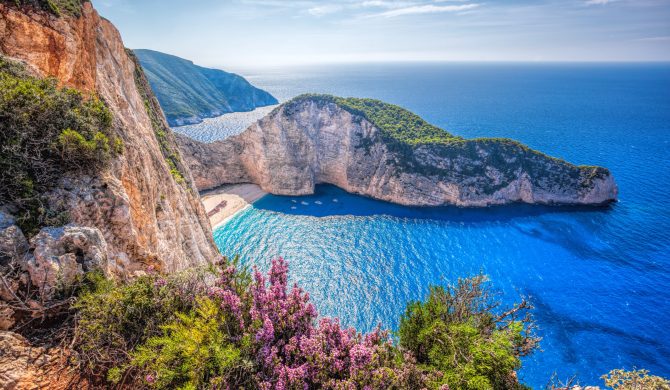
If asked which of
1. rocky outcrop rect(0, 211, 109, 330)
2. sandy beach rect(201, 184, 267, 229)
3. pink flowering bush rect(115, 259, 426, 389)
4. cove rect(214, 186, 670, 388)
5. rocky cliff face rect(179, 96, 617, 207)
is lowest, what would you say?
cove rect(214, 186, 670, 388)

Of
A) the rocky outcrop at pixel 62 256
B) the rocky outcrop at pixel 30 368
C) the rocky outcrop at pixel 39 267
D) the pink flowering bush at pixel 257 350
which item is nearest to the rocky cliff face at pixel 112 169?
the rocky outcrop at pixel 62 256

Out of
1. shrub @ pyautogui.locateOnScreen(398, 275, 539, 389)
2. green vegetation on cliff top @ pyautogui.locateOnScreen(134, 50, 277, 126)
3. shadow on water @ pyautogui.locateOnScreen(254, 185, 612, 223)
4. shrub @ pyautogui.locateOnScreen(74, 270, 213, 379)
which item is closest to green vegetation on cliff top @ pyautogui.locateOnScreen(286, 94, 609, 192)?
shadow on water @ pyautogui.locateOnScreen(254, 185, 612, 223)

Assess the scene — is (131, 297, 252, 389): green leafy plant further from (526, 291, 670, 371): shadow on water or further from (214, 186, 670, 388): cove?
(526, 291, 670, 371): shadow on water

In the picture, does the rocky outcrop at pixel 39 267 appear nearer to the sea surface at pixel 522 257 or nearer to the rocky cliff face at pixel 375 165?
the sea surface at pixel 522 257

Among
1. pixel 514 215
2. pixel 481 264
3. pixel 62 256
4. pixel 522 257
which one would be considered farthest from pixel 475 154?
pixel 62 256

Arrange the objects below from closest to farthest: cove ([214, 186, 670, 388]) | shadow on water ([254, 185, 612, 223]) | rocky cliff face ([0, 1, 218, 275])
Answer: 1. rocky cliff face ([0, 1, 218, 275])
2. cove ([214, 186, 670, 388])
3. shadow on water ([254, 185, 612, 223])

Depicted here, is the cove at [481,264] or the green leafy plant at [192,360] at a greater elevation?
the green leafy plant at [192,360]

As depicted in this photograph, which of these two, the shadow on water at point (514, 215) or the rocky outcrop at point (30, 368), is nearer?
the rocky outcrop at point (30, 368)
